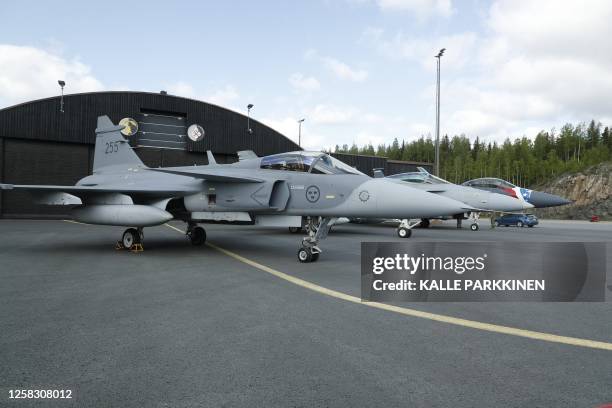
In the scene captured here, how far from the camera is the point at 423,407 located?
7.38ft

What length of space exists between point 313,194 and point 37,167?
2510cm

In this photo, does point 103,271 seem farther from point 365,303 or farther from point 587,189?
point 587,189

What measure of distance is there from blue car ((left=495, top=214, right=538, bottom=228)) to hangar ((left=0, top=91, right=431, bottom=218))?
20357 millimetres

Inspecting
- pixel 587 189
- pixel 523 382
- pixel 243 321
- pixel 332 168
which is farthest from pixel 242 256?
pixel 587 189

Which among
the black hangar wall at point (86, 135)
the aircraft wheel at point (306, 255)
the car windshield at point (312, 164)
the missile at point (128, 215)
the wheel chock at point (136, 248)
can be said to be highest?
the black hangar wall at point (86, 135)

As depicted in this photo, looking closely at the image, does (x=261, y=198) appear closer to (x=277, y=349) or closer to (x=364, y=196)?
(x=364, y=196)

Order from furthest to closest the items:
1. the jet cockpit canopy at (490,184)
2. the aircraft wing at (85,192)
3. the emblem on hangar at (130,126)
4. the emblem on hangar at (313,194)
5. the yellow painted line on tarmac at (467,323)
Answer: the emblem on hangar at (130,126), the jet cockpit canopy at (490,184), the aircraft wing at (85,192), the emblem on hangar at (313,194), the yellow painted line on tarmac at (467,323)

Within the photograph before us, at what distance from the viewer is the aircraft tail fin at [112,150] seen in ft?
41.6

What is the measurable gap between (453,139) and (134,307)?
131 meters

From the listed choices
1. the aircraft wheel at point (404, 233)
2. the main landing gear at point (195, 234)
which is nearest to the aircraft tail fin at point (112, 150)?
the main landing gear at point (195, 234)

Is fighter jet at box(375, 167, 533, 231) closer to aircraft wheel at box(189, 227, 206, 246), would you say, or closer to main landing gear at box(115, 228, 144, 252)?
aircraft wheel at box(189, 227, 206, 246)

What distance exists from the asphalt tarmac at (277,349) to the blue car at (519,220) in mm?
26782

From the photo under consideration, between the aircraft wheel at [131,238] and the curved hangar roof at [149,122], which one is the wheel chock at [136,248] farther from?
the curved hangar roof at [149,122]

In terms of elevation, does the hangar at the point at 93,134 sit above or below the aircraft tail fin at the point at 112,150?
above
